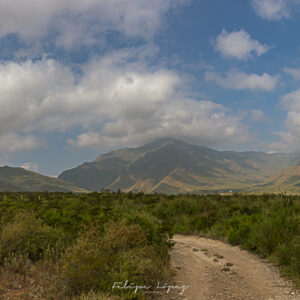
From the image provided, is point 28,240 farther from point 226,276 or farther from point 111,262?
point 226,276

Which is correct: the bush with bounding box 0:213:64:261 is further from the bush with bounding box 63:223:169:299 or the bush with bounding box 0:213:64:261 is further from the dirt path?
the dirt path

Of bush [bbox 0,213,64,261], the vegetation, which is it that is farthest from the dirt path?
bush [bbox 0,213,64,261]

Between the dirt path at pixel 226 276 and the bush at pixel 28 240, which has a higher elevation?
the bush at pixel 28 240

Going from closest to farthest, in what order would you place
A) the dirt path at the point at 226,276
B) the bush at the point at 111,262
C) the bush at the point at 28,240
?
the bush at the point at 111,262 < the dirt path at the point at 226,276 < the bush at the point at 28,240

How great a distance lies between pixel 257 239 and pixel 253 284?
4364 mm

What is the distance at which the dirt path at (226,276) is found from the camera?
7746 mm

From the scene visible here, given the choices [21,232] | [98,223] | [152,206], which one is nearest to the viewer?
[21,232]

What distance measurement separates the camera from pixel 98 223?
10.4 meters

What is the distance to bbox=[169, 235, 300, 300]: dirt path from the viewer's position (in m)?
7.75

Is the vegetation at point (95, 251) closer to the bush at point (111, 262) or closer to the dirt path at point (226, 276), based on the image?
the bush at point (111, 262)

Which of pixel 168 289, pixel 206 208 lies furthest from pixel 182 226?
pixel 168 289

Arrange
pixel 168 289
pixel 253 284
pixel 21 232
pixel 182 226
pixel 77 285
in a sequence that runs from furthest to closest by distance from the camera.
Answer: pixel 182 226, pixel 21 232, pixel 253 284, pixel 168 289, pixel 77 285

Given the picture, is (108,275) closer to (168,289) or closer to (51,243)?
(168,289)

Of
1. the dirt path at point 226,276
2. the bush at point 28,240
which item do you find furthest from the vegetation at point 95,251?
the dirt path at point 226,276
